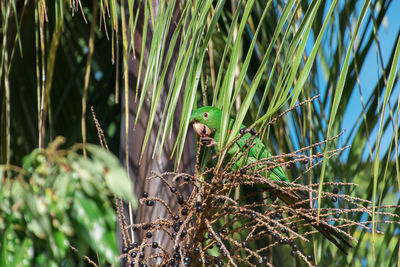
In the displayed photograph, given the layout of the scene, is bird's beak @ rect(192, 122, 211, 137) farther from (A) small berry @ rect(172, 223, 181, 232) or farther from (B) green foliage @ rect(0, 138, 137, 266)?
(B) green foliage @ rect(0, 138, 137, 266)

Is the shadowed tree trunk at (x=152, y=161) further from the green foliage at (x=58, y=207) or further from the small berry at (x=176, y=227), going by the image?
the green foliage at (x=58, y=207)

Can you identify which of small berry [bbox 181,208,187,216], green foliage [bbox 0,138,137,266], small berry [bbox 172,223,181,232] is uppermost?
green foliage [bbox 0,138,137,266]

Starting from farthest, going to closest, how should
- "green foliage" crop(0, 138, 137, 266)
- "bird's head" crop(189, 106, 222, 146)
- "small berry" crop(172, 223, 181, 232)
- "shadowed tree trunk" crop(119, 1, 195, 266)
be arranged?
"bird's head" crop(189, 106, 222, 146), "shadowed tree trunk" crop(119, 1, 195, 266), "small berry" crop(172, 223, 181, 232), "green foliage" crop(0, 138, 137, 266)

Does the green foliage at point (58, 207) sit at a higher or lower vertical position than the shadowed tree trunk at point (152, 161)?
higher

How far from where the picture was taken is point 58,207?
73 cm

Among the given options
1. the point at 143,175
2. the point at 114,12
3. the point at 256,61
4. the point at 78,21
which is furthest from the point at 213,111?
the point at 78,21

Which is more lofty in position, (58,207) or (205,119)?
(58,207)

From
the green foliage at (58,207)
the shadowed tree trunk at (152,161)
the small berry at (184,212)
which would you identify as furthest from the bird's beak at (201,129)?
the green foliage at (58,207)

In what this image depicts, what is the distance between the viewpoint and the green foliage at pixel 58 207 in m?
0.73

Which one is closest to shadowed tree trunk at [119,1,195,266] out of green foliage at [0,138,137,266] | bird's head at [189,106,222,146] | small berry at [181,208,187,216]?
small berry at [181,208,187,216]

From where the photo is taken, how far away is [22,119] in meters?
2.79

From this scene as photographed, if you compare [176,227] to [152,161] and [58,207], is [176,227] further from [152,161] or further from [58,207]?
[58,207]

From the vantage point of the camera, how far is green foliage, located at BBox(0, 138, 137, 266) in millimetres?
729

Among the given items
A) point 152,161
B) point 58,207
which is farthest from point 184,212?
point 58,207
